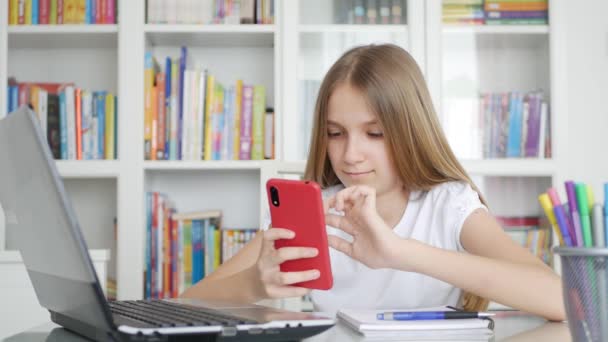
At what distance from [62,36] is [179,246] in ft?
2.79

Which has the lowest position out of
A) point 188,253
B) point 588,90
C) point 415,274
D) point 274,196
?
point 188,253

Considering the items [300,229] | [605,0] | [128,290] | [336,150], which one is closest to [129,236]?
[128,290]

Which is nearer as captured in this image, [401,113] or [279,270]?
[279,270]

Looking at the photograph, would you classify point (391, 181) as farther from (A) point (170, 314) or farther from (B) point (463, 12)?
(B) point (463, 12)

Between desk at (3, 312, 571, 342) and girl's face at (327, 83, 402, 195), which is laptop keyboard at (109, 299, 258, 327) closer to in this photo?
desk at (3, 312, 571, 342)

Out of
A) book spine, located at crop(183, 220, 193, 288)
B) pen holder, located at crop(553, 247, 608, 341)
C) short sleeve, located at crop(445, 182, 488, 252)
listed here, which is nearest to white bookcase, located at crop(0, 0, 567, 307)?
book spine, located at crop(183, 220, 193, 288)

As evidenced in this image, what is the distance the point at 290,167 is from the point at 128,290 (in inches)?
28.3

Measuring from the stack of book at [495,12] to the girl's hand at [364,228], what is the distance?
159 centimetres

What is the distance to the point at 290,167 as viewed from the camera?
2.11m

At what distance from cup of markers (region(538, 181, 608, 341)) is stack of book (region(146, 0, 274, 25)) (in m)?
1.97

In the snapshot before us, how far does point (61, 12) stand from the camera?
2432mm

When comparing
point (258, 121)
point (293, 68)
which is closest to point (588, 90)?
point (293, 68)

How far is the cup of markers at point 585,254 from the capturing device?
54 cm

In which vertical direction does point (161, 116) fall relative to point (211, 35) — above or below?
below
